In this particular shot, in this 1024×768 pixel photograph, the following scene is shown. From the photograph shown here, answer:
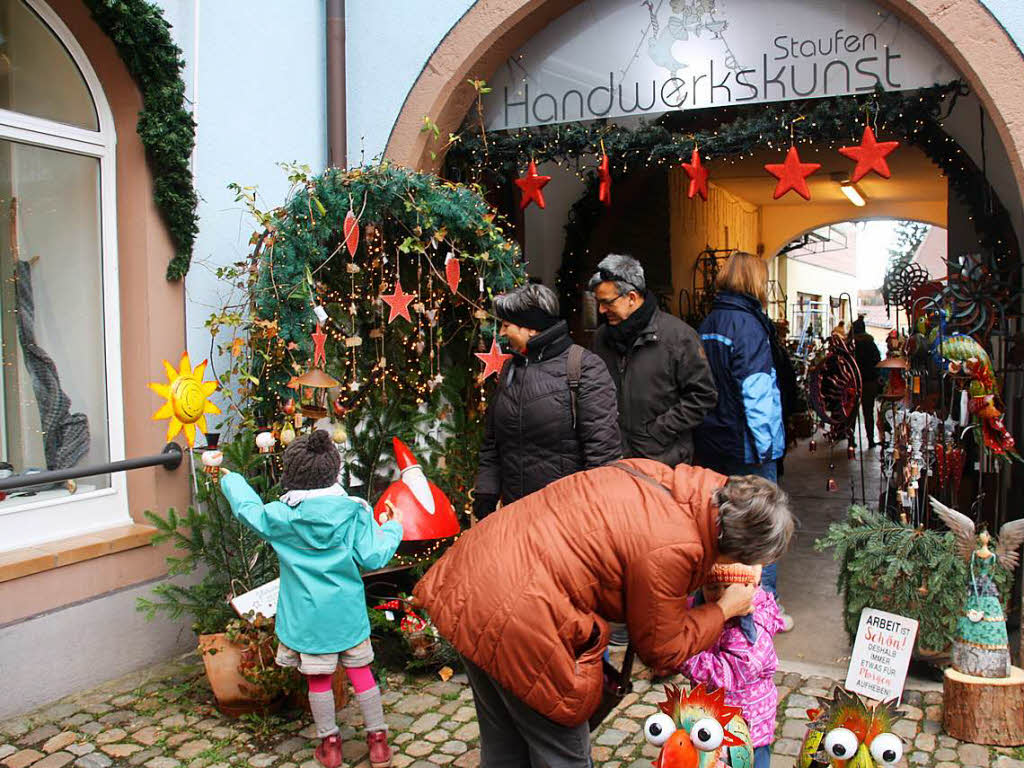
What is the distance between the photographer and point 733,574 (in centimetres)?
254

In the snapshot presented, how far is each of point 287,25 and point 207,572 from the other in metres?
3.03

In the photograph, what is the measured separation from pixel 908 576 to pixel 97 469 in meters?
3.55

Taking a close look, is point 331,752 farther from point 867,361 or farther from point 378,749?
point 867,361

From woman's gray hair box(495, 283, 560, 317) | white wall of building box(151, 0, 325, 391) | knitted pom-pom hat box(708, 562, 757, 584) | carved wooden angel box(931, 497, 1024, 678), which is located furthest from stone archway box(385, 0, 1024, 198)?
knitted pom-pom hat box(708, 562, 757, 584)

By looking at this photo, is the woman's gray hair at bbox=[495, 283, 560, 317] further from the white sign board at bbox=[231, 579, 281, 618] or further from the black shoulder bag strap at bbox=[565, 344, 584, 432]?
the white sign board at bbox=[231, 579, 281, 618]

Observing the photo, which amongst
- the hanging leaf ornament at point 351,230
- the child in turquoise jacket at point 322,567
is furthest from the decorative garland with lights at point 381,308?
the child in turquoise jacket at point 322,567

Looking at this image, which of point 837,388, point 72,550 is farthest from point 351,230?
point 837,388

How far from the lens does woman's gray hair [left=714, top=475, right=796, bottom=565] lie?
87.8 inches

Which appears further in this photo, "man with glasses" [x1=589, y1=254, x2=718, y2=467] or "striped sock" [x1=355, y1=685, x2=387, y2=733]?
"man with glasses" [x1=589, y1=254, x2=718, y2=467]

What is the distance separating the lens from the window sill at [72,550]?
13.6 ft

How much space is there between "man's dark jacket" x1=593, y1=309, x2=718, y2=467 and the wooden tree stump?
4.92ft

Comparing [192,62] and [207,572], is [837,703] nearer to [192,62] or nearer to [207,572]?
[207,572]

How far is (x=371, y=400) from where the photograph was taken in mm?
5105

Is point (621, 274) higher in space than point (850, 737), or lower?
higher
